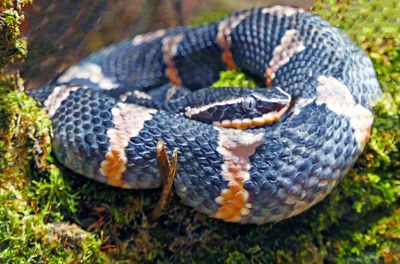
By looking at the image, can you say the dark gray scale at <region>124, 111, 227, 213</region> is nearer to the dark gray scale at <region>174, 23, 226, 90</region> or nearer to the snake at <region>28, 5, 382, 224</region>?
the snake at <region>28, 5, 382, 224</region>

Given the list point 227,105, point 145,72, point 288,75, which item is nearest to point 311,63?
point 288,75

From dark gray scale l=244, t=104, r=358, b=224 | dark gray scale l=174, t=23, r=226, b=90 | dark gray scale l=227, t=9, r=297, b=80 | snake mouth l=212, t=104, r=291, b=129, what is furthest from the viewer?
dark gray scale l=174, t=23, r=226, b=90

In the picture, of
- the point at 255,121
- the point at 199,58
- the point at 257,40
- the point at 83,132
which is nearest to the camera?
the point at 83,132

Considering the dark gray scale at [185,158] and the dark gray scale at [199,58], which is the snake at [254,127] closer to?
the dark gray scale at [185,158]

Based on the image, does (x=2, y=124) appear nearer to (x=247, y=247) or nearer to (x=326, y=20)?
(x=247, y=247)

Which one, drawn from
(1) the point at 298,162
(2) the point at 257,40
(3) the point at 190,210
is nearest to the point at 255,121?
(1) the point at 298,162

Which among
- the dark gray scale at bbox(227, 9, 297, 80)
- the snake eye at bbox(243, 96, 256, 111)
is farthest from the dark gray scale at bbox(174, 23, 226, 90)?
the snake eye at bbox(243, 96, 256, 111)

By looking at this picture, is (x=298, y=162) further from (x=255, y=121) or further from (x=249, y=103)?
(x=249, y=103)
